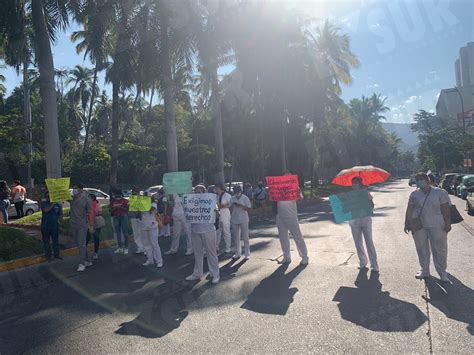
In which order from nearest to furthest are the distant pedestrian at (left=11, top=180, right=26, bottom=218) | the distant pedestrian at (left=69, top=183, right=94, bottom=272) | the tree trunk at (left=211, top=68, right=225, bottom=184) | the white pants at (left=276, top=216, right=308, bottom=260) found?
the white pants at (left=276, top=216, right=308, bottom=260)
the distant pedestrian at (left=69, top=183, right=94, bottom=272)
the distant pedestrian at (left=11, top=180, right=26, bottom=218)
the tree trunk at (left=211, top=68, right=225, bottom=184)

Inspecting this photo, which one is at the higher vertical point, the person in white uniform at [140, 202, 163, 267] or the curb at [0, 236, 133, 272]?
the person in white uniform at [140, 202, 163, 267]

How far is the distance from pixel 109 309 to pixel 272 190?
4231mm

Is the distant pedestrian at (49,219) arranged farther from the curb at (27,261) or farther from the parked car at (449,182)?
the parked car at (449,182)

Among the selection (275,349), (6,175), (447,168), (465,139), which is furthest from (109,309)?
(447,168)

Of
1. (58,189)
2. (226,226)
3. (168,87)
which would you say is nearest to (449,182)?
(168,87)

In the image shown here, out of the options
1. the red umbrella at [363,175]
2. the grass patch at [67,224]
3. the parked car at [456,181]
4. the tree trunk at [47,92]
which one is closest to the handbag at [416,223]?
the red umbrella at [363,175]

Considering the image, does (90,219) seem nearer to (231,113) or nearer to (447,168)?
(231,113)

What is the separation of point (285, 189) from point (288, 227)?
777mm

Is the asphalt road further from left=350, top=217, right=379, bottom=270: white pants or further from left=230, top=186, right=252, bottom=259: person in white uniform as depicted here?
left=230, top=186, right=252, bottom=259: person in white uniform

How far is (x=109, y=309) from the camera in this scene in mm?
6551

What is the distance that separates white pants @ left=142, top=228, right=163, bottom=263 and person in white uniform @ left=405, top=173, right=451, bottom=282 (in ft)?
16.6

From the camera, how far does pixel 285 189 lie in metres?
9.31

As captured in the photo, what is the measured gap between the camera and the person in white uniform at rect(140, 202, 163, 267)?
31.6 feet

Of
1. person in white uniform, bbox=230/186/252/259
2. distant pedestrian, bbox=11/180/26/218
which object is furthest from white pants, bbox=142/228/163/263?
distant pedestrian, bbox=11/180/26/218
